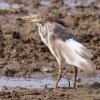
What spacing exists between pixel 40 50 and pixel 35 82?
5.86 feet

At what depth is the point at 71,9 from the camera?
1509 cm

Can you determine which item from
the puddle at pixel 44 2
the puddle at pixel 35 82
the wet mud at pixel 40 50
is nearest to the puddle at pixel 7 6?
the wet mud at pixel 40 50

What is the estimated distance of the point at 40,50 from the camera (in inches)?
415

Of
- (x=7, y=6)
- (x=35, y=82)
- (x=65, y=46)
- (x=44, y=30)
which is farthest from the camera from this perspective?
Result: (x=7, y=6)

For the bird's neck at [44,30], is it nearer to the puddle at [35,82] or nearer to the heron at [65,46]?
the heron at [65,46]

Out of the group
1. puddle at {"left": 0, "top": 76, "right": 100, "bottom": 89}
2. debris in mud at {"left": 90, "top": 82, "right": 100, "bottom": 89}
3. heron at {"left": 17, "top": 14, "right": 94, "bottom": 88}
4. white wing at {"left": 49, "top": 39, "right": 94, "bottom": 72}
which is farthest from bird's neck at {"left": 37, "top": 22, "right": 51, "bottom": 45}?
debris in mud at {"left": 90, "top": 82, "right": 100, "bottom": 89}

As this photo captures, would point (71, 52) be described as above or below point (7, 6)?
below

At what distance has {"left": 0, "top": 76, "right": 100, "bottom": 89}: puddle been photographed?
8586mm

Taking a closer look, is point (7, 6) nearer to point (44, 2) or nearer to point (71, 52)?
point (44, 2)

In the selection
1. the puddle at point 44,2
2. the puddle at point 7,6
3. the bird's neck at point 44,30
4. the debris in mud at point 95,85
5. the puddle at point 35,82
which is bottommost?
the debris in mud at point 95,85

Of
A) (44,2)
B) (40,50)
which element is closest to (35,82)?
(40,50)

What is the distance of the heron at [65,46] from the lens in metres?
7.96

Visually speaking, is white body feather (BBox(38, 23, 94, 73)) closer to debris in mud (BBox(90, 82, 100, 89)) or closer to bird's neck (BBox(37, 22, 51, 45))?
bird's neck (BBox(37, 22, 51, 45))

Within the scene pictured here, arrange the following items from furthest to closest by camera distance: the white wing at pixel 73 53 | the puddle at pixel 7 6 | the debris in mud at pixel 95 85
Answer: the puddle at pixel 7 6 < the debris in mud at pixel 95 85 < the white wing at pixel 73 53
